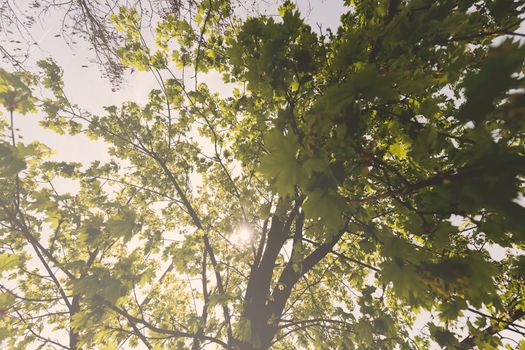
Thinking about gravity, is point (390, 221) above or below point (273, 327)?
above

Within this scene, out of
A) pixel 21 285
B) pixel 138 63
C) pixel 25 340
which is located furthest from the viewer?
pixel 21 285

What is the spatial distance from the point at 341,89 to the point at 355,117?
17 centimetres

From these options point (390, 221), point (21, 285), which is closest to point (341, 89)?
point (390, 221)

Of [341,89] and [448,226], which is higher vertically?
[341,89]

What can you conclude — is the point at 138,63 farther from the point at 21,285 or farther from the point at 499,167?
the point at 21,285

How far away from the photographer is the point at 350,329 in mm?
5129

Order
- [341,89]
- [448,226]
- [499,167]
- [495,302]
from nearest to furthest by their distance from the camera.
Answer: [499,167] → [341,89] → [495,302] → [448,226]

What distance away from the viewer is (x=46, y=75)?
19.5 ft

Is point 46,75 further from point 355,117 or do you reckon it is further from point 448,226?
point 448,226

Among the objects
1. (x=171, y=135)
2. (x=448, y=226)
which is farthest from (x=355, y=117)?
(x=171, y=135)

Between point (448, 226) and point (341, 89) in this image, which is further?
point (448, 226)

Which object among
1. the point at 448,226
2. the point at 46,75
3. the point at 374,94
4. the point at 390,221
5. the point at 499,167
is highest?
the point at 46,75

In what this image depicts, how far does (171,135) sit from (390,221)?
5448mm

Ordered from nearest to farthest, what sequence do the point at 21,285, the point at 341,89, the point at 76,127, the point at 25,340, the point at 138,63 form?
the point at 341,89, the point at 138,63, the point at 76,127, the point at 25,340, the point at 21,285
